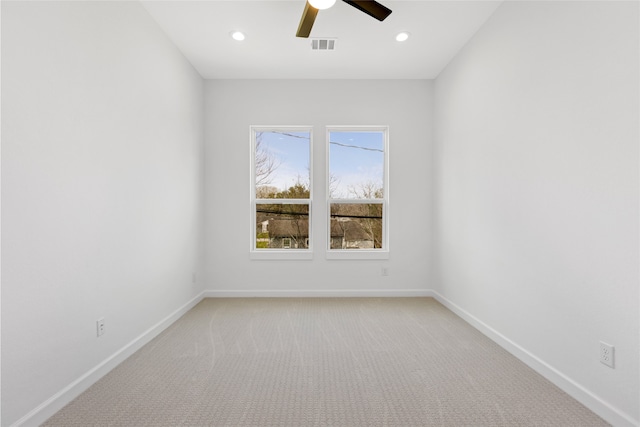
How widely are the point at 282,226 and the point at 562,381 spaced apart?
3.19 m

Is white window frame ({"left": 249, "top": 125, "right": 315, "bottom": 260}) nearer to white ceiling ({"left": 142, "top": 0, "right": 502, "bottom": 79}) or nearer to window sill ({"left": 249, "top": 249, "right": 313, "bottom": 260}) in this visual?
window sill ({"left": 249, "top": 249, "right": 313, "bottom": 260})

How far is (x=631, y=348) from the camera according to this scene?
1.61 m

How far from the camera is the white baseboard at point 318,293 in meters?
4.13

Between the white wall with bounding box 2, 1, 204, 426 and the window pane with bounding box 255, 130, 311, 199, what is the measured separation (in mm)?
1321

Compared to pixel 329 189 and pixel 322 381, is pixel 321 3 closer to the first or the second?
pixel 329 189

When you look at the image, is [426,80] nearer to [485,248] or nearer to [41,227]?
[485,248]

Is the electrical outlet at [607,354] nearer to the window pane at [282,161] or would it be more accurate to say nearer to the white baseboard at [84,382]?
the white baseboard at [84,382]

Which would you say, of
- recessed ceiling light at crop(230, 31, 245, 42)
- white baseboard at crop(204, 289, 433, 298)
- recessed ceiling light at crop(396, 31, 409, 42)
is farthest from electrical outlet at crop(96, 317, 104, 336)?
recessed ceiling light at crop(396, 31, 409, 42)

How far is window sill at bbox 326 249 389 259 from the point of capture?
4172mm

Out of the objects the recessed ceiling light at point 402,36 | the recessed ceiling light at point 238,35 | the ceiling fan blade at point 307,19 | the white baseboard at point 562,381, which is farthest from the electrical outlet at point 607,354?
the recessed ceiling light at point 238,35

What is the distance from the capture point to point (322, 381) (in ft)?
6.85

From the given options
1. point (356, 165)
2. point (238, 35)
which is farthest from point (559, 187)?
point (238, 35)

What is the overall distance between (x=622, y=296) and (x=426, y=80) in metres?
3.33

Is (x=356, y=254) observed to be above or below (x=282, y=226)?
below
